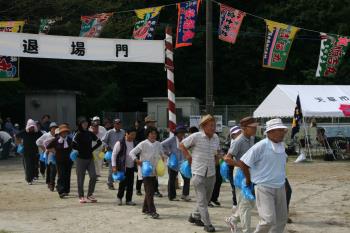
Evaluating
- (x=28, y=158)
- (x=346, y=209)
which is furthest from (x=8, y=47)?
(x=346, y=209)

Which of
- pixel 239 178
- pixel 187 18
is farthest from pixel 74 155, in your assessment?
pixel 187 18

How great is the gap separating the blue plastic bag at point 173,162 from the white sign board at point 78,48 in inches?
148

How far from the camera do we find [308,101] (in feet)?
75.7

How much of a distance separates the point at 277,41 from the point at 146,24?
5.07 metres

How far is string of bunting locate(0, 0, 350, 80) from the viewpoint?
66.6ft

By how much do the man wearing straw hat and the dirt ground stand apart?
46 centimetres

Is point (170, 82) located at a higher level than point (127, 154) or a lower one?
higher

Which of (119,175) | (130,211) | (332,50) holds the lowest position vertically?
(130,211)

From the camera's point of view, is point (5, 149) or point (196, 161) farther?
point (5, 149)

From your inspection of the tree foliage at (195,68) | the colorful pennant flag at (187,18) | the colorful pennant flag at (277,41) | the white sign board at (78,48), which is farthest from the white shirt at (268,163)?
the tree foliage at (195,68)

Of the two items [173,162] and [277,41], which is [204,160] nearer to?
[173,162]

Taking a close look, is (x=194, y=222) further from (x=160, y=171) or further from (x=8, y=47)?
(x=8, y=47)

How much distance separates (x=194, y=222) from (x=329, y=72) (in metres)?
15.9

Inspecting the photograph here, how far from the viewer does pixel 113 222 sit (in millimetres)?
9680
